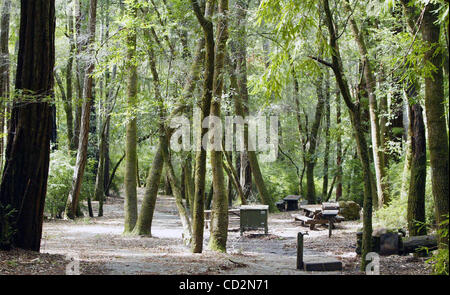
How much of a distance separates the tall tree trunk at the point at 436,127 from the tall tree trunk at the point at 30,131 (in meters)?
7.02

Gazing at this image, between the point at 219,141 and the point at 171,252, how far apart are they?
10.1ft

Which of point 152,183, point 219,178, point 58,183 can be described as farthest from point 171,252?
point 58,183

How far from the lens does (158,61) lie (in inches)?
636

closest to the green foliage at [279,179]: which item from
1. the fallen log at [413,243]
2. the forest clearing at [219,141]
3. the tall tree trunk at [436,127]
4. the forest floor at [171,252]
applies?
the forest clearing at [219,141]

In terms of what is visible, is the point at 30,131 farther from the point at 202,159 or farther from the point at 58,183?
the point at 58,183

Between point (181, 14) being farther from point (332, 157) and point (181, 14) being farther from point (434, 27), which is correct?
point (332, 157)

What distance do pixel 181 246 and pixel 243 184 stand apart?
38.2ft

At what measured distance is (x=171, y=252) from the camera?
1176 centimetres

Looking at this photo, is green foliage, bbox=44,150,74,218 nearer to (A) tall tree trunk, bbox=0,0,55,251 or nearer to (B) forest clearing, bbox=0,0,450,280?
(B) forest clearing, bbox=0,0,450,280

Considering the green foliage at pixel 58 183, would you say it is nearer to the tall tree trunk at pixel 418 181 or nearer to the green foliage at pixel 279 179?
the tall tree trunk at pixel 418 181

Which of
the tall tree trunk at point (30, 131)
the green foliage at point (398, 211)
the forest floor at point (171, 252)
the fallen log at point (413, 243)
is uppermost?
the tall tree trunk at point (30, 131)

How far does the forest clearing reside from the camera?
8055 millimetres

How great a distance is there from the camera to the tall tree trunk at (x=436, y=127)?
7977 mm
